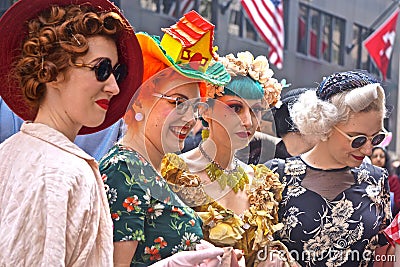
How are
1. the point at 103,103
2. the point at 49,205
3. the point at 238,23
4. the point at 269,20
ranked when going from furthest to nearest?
the point at 238,23, the point at 269,20, the point at 103,103, the point at 49,205

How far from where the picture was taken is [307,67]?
17.2 m

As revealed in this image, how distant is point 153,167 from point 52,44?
75 cm

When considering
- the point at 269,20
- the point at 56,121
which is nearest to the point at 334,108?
the point at 56,121

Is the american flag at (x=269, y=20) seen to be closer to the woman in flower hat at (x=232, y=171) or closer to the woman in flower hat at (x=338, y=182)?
the woman in flower hat at (x=338, y=182)

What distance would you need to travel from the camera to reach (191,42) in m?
2.90

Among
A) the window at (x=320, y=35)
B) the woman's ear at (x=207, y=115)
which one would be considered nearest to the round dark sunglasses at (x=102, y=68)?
the woman's ear at (x=207, y=115)

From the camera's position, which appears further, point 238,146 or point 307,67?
point 307,67

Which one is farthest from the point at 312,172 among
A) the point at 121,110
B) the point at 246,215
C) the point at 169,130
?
the point at 121,110

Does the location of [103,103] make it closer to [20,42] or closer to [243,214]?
[20,42]

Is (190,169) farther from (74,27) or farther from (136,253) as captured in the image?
(74,27)

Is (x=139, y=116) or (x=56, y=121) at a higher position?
(x=56, y=121)

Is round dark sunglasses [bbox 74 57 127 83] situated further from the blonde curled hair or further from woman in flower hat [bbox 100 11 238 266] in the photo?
the blonde curled hair

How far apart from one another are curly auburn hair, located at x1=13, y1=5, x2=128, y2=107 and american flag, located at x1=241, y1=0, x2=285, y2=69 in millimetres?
6789

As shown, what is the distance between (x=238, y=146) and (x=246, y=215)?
0.88ft
